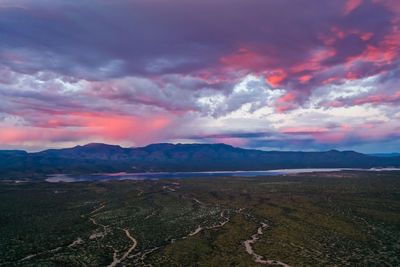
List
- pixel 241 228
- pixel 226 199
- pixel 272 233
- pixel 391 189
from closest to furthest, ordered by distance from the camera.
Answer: pixel 272 233, pixel 241 228, pixel 226 199, pixel 391 189

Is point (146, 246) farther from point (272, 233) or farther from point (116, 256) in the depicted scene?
point (272, 233)

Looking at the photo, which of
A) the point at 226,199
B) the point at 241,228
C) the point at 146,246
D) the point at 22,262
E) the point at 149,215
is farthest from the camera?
the point at 226,199

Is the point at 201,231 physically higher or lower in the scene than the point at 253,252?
lower

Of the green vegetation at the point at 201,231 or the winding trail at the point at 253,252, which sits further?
the green vegetation at the point at 201,231

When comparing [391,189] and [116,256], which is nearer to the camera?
[116,256]

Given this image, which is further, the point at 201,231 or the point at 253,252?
the point at 201,231

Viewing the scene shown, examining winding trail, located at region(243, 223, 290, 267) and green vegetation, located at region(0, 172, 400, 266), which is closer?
winding trail, located at region(243, 223, 290, 267)

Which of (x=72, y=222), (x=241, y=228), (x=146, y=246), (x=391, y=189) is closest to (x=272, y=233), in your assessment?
(x=241, y=228)
